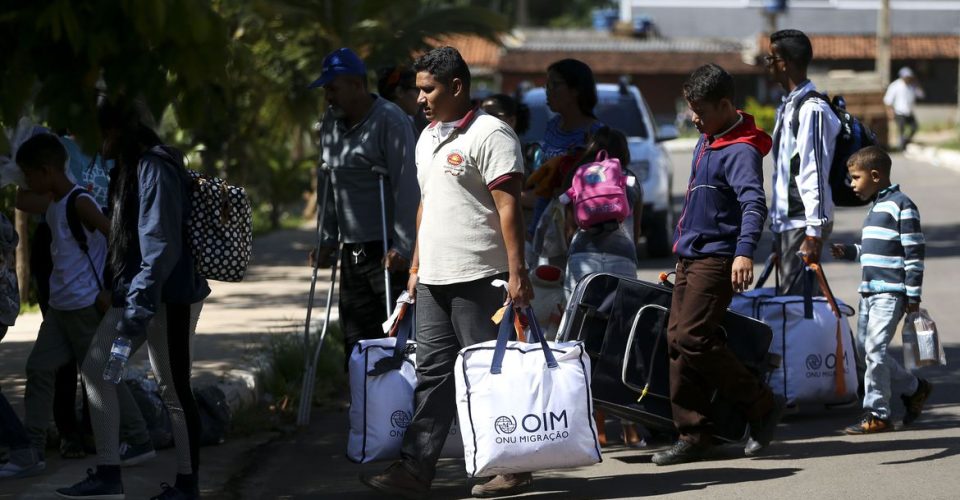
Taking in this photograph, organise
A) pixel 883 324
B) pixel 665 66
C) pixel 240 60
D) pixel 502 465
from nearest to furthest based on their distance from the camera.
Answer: pixel 240 60
pixel 502 465
pixel 883 324
pixel 665 66

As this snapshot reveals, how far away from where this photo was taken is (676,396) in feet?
22.1

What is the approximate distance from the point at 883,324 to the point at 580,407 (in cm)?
222

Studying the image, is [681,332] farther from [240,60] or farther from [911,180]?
[911,180]

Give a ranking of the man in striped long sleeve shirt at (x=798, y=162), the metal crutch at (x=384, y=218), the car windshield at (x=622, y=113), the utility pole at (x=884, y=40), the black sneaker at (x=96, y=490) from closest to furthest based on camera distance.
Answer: the black sneaker at (x=96, y=490) → the metal crutch at (x=384, y=218) → the man in striped long sleeve shirt at (x=798, y=162) → the car windshield at (x=622, y=113) → the utility pole at (x=884, y=40)

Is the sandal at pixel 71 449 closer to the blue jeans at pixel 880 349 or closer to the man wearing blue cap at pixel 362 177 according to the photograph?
the man wearing blue cap at pixel 362 177

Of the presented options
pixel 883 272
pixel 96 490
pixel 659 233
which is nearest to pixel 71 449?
pixel 96 490

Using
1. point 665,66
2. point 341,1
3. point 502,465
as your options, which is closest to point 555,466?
point 502,465

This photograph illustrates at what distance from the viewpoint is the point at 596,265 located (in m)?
7.09

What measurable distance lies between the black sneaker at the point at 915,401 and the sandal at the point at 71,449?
4308 millimetres

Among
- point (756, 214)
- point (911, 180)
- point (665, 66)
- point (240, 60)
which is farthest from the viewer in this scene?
point (665, 66)

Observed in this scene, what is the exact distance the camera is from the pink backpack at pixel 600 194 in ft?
23.0

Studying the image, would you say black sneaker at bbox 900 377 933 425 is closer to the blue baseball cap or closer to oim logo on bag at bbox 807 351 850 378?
oim logo on bag at bbox 807 351 850 378

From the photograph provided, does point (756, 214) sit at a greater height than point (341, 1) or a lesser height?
lesser

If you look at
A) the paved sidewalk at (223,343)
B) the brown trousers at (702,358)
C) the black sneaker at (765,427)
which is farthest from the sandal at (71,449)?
the black sneaker at (765,427)
